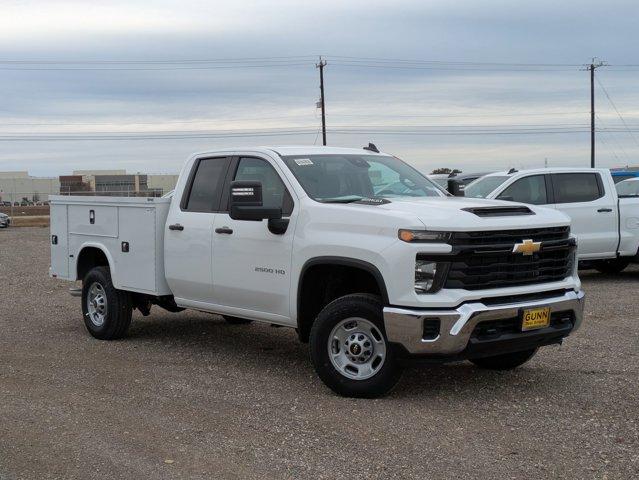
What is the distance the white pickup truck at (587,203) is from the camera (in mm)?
13523

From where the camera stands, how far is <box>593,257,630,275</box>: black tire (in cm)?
1451

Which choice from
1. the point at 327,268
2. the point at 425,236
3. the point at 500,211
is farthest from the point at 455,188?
the point at 425,236

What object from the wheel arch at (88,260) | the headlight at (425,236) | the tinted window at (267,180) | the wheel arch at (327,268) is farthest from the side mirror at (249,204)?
the wheel arch at (88,260)

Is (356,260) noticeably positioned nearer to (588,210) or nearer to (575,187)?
(588,210)

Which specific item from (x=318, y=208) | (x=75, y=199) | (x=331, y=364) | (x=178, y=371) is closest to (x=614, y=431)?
(x=331, y=364)

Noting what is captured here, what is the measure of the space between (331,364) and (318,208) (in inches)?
49.6

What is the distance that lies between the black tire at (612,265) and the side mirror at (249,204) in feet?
30.4

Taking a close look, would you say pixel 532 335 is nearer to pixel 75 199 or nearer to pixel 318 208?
pixel 318 208

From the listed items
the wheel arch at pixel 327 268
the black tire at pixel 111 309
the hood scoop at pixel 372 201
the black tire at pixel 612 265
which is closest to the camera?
the wheel arch at pixel 327 268

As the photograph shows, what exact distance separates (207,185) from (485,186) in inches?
289

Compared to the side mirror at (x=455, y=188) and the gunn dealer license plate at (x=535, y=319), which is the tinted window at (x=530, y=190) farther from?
the gunn dealer license plate at (x=535, y=319)

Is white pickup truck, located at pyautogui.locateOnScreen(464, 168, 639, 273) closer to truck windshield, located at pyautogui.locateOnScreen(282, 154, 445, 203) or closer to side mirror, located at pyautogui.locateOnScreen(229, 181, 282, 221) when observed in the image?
truck windshield, located at pyautogui.locateOnScreen(282, 154, 445, 203)

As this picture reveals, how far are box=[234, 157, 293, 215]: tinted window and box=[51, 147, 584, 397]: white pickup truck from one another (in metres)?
0.02

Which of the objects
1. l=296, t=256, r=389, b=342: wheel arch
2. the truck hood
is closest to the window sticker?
the truck hood
